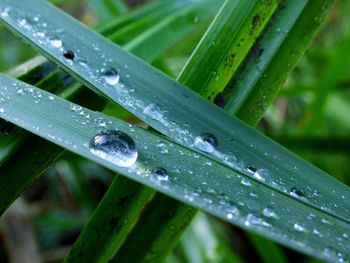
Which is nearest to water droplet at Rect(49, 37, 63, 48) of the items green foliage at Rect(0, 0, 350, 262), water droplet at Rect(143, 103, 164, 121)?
green foliage at Rect(0, 0, 350, 262)

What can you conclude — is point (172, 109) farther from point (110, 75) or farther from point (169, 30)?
point (169, 30)

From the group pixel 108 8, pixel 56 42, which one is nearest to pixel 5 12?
pixel 56 42

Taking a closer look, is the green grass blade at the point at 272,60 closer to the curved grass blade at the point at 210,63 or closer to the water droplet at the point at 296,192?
the curved grass blade at the point at 210,63

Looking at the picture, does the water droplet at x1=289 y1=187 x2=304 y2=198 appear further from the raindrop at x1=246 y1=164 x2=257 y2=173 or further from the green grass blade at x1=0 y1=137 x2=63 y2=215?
the green grass blade at x1=0 y1=137 x2=63 y2=215

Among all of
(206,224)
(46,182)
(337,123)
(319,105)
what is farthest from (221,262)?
Answer: (46,182)

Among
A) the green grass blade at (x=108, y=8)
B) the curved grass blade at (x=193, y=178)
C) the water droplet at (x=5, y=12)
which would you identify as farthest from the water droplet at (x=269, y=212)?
the green grass blade at (x=108, y=8)

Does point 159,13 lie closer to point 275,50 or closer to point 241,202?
point 275,50
